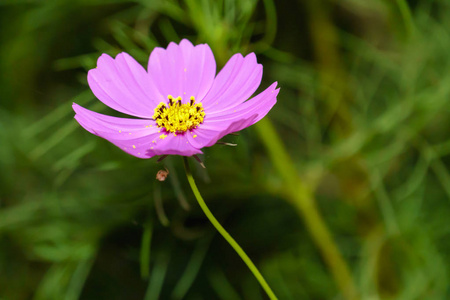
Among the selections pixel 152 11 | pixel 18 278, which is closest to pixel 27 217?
pixel 18 278

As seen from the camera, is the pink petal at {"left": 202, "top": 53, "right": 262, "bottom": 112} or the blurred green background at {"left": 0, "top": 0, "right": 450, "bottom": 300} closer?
the pink petal at {"left": 202, "top": 53, "right": 262, "bottom": 112}

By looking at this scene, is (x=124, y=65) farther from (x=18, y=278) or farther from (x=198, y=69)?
(x=18, y=278)

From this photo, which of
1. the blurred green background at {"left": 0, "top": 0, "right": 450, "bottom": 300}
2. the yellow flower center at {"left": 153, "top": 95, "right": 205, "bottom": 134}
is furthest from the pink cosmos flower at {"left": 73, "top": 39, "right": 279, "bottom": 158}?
the blurred green background at {"left": 0, "top": 0, "right": 450, "bottom": 300}

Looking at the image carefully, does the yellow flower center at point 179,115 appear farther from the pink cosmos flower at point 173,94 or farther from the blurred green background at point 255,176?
the blurred green background at point 255,176

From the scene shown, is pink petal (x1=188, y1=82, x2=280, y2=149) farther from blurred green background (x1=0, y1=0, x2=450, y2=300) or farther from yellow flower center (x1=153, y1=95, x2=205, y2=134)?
blurred green background (x1=0, y1=0, x2=450, y2=300)

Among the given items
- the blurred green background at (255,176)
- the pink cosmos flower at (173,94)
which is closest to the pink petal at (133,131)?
the pink cosmos flower at (173,94)

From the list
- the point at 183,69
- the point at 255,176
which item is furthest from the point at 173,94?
the point at 255,176

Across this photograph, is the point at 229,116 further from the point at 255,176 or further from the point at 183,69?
the point at 255,176
